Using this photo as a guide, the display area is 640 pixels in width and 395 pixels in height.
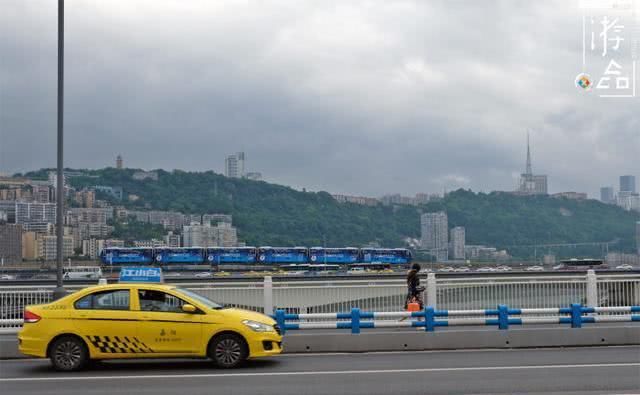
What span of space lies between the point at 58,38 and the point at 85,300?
7989mm

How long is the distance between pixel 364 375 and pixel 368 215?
167235 millimetres

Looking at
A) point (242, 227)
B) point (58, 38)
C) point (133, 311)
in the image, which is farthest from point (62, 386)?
point (242, 227)

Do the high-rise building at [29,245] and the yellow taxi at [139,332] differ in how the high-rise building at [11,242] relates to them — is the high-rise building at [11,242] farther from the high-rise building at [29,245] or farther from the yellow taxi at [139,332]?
the yellow taxi at [139,332]

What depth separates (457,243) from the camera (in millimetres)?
156375

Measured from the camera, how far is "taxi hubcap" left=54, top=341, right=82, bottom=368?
14.5m

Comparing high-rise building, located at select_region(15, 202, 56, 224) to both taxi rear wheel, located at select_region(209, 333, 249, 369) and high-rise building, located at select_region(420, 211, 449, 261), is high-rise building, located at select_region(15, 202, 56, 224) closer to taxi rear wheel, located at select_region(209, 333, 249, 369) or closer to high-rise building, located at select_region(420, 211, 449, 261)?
high-rise building, located at select_region(420, 211, 449, 261)

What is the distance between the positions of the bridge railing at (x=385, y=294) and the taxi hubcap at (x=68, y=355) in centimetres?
816

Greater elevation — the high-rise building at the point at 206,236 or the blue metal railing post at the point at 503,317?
the high-rise building at the point at 206,236

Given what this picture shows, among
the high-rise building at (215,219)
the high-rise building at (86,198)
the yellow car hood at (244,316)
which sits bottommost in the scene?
the yellow car hood at (244,316)

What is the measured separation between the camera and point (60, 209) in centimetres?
1961

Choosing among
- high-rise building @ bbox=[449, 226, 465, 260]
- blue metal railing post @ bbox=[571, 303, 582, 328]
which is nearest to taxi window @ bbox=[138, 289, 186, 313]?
blue metal railing post @ bbox=[571, 303, 582, 328]

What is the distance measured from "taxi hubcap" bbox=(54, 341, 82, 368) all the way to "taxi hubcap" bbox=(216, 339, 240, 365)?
2.56m

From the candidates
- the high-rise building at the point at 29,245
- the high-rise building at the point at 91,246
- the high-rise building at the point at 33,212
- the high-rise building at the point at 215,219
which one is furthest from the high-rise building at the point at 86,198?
the high-rise building at the point at 29,245

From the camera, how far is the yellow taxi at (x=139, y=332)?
14.4m
